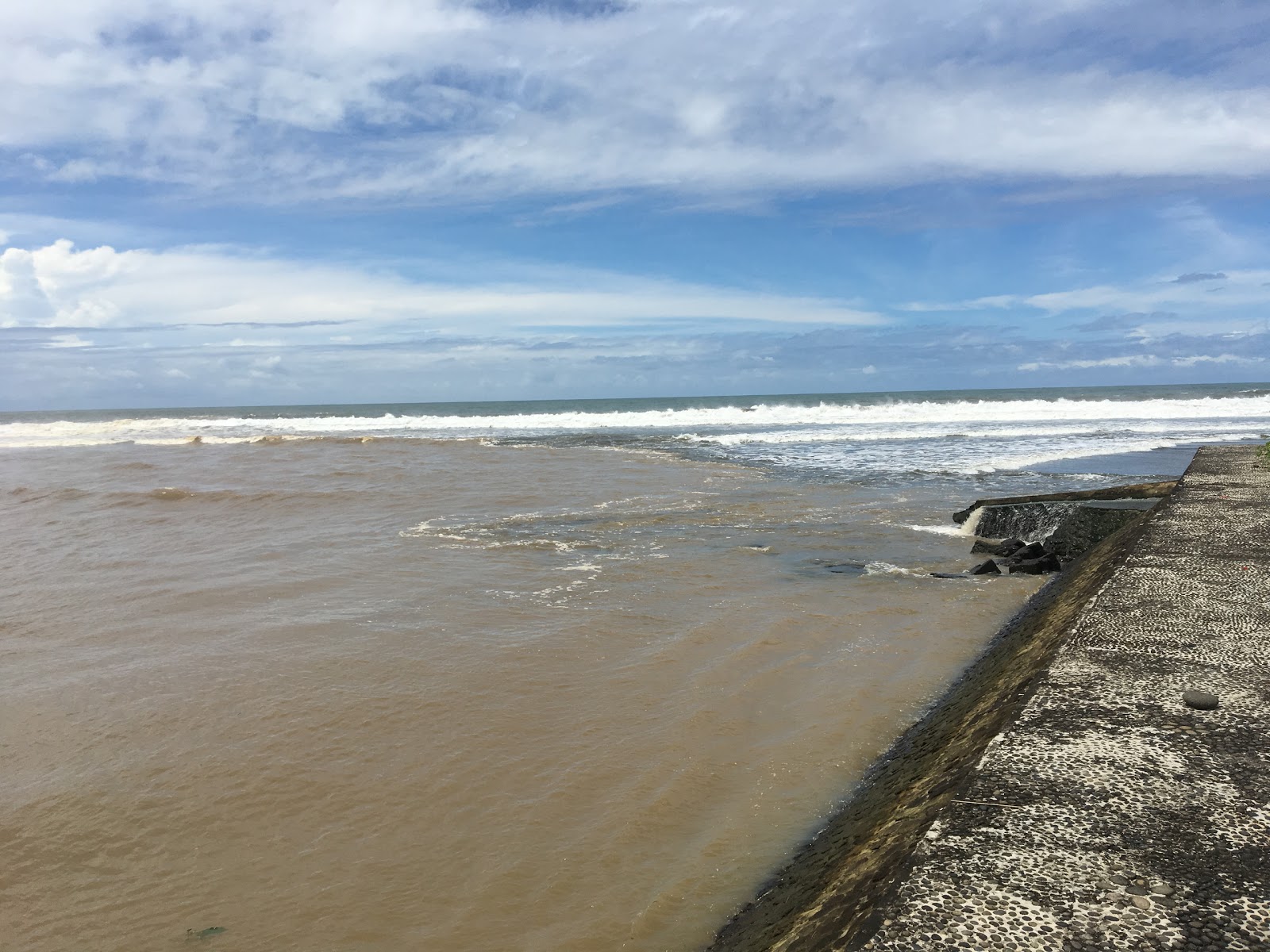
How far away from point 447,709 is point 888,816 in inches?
113

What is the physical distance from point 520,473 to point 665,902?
16302 millimetres

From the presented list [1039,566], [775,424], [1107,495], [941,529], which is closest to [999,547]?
[1039,566]

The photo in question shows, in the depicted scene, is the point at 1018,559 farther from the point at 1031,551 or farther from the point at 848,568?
the point at 848,568

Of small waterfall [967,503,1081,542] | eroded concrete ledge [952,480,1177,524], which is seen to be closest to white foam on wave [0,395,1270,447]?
eroded concrete ledge [952,480,1177,524]

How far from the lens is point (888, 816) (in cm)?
290

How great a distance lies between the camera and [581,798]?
3900 millimetres

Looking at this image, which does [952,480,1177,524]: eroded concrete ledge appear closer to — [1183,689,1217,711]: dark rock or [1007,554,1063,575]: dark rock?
[1007,554,1063,575]: dark rock

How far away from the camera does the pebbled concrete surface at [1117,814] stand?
5.74ft

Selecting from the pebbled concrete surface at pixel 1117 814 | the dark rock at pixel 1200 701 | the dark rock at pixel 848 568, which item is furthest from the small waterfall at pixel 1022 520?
the dark rock at pixel 1200 701

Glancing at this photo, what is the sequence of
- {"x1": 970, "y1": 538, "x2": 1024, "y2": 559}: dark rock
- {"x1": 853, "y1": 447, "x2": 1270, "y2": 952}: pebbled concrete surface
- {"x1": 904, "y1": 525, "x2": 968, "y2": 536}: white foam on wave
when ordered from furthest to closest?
{"x1": 904, "y1": 525, "x2": 968, "y2": 536}: white foam on wave < {"x1": 970, "y1": 538, "x2": 1024, "y2": 559}: dark rock < {"x1": 853, "y1": 447, "x2": 1270, "y2": 952}: pebbled concrete surface

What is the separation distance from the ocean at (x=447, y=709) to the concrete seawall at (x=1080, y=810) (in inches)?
24.1

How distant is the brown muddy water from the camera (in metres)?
3.18

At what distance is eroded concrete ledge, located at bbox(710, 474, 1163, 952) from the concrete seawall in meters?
0.01

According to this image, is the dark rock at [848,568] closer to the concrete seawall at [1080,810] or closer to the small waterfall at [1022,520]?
the small waterfall at [1022,520]
